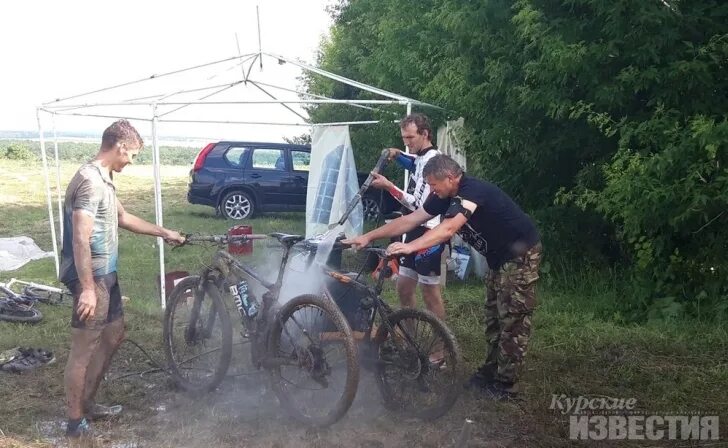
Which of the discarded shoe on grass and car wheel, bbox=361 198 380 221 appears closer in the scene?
the discarded shoe on grass

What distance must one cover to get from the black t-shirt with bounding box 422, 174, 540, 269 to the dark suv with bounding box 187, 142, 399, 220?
907cm

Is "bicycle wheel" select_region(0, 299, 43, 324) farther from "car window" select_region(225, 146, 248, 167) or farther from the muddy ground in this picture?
"car window" select_region(225, 146, 248, 167)

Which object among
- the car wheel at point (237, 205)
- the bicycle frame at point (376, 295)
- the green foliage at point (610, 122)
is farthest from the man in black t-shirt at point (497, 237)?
the car wheel at point (237, 205)

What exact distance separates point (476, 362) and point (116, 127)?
3.05 m

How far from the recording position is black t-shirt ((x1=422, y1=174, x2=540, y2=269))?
12.4 feet

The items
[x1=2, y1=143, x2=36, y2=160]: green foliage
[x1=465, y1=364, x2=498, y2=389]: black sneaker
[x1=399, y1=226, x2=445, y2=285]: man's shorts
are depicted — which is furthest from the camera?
[x1=2, y1=143, x2=36, y2=160]: green foliage

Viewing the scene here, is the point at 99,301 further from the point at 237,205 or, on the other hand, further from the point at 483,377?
the point at 237,205

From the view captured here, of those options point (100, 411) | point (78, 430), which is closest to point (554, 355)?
point (100, 411)

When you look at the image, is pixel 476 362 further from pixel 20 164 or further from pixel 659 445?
pixel 20 164

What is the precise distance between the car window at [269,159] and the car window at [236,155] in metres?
0.26

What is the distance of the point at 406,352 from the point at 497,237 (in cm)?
91

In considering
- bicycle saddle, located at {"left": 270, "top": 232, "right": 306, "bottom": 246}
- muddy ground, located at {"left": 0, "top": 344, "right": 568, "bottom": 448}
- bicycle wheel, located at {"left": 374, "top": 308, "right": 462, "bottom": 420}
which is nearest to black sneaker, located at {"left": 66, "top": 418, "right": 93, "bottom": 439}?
muddy ground, located at {"left": 0, "top": 344, "right": 568, "bottom": 448}

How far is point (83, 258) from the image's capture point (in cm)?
327

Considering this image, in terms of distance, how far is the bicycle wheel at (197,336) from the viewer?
4.07 meters
